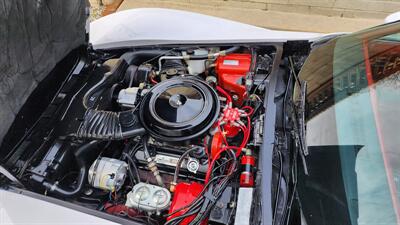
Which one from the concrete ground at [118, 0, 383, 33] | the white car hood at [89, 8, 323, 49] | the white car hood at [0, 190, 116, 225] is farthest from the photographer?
the concrete ground at [118, 0, 383, 33]

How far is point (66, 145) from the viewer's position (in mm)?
1542

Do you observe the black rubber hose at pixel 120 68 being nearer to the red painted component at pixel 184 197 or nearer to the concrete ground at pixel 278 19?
the red painted component at pixel 184 197

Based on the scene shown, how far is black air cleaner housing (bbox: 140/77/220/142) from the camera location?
1.50 metres

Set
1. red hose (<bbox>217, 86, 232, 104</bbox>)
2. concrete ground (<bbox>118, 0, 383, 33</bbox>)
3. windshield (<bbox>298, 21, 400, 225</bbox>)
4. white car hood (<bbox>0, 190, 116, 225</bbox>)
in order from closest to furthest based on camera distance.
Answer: windshield (<bbox>298, 21, 400, 225</bbox>)
white car hood (<bbox>0, 190, 116, 225</bbox>)
red hose (<bbox>217, 86, 232, 104</bbox>)
concrete ground (<bbox>118, 0, 383, 33</bbox>)

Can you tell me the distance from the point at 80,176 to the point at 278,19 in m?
2.79

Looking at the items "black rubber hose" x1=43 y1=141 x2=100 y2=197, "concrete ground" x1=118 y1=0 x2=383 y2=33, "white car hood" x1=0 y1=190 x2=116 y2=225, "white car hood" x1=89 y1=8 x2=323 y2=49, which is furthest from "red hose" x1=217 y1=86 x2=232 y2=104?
"concrete ground" x1=118 y1=0 x2=383 y2=33

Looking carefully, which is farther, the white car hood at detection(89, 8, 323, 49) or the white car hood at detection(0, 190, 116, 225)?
the white car hood at detection(89, 8, 323, 49)

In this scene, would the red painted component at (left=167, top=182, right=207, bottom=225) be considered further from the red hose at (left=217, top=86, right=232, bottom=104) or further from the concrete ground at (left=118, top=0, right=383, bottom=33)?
the concrete ground at (left=118, top=0, right=383, bottom=33)

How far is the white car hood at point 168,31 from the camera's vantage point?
1991 millimetres

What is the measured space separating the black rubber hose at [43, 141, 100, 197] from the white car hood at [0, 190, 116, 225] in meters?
0.09

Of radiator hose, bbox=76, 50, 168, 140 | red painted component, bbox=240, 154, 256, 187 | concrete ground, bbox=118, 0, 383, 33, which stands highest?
concrete ground, bbox=118, 0, 383, 33

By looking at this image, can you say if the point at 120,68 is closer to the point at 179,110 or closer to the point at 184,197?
the point at 179,110

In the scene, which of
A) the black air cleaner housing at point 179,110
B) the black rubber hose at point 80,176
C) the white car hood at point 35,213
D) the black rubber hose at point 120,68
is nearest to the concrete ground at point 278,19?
the black rubber hose at point 120,68

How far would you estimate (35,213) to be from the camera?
1.34m
